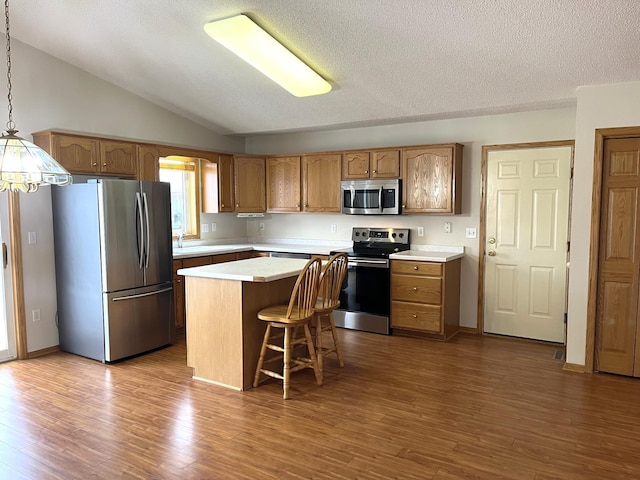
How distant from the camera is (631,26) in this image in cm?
299

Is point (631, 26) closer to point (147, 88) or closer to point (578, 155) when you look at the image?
point (578, 155)

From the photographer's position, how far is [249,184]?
6223mm

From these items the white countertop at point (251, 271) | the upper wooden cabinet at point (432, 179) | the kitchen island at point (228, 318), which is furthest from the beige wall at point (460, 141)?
the kitchen island at point (228, 318)

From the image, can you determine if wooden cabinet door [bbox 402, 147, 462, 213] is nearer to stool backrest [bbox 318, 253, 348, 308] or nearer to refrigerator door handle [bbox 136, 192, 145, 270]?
stool backrest [bbox 318, 253, 348, 308]

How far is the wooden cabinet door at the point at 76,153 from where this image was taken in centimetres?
430

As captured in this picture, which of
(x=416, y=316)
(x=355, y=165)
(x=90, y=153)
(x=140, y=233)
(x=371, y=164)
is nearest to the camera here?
(x=140, y=233)

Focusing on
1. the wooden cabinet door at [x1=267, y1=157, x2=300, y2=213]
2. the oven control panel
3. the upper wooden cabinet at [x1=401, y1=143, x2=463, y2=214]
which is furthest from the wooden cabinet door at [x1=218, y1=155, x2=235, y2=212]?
the upper wooden cabinet at [x1=401, y1=143, x2=463, y2=214]

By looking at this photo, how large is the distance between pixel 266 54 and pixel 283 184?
242 cm

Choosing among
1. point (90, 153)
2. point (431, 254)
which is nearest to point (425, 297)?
point (431, 254)

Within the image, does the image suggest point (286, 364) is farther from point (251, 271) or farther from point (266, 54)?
point (266, 54)

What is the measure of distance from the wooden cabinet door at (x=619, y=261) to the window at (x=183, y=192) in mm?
→ 4520

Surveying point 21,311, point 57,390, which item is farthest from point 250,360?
point 21,311

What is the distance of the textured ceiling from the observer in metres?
3.12

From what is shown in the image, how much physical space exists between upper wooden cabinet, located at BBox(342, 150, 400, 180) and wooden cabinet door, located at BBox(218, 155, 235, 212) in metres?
1.53
